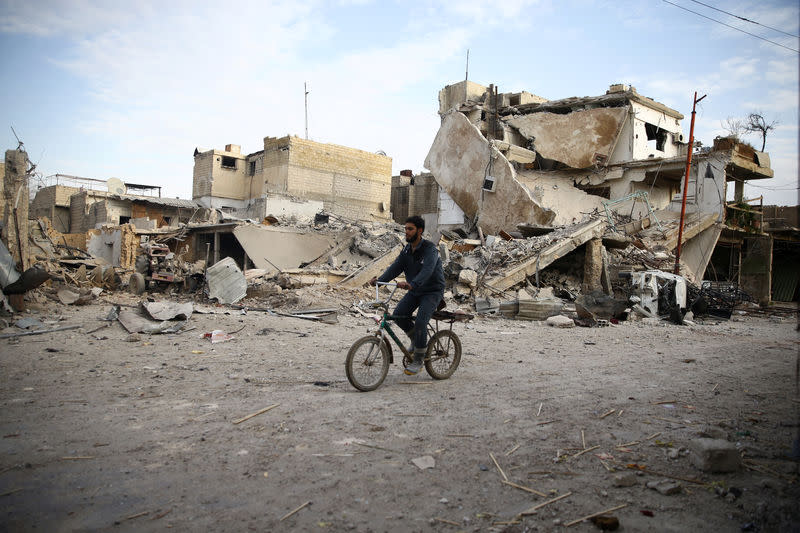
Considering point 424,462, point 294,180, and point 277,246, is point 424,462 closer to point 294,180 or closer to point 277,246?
point 277,246

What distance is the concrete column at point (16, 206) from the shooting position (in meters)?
9.36

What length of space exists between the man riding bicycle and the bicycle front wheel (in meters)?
0.38

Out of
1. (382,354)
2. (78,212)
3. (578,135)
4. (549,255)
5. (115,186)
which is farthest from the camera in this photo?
(78,212)

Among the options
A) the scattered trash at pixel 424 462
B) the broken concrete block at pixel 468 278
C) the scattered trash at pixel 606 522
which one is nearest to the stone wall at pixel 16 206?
the scattered trash at pixel 424 462

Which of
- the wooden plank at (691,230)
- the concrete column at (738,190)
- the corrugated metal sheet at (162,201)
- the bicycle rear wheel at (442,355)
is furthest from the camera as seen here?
the corrugated metal sheet at (162,201)

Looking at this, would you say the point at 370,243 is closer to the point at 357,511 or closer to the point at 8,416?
the point at 8,416

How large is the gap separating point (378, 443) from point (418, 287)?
1.95 metres

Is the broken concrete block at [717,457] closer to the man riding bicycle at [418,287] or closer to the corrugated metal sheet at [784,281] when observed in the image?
the man riding bicycle at [418,287]

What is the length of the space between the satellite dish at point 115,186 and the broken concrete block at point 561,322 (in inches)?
1199

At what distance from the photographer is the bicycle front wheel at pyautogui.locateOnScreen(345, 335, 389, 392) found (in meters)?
4.96

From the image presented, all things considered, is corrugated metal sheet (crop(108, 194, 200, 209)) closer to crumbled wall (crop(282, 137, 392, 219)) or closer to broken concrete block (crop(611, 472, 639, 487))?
crumbled wall (crop(282, 137, 392, 219))

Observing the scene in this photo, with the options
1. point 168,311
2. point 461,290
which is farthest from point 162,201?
point 168,311

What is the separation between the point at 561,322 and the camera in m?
11.5

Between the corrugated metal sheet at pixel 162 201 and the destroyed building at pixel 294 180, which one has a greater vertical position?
the destroyed building at pixel 294 180
